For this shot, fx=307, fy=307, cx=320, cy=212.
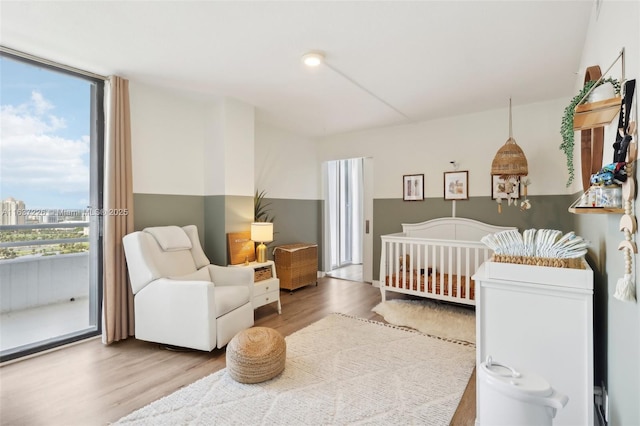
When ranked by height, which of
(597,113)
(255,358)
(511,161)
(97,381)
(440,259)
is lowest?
(97,381)

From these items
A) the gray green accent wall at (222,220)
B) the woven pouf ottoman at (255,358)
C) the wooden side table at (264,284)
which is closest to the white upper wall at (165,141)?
the gray green accent wall at (222,220)

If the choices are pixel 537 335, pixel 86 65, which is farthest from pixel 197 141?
pixel 537 335

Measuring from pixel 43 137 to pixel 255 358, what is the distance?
8.78 feet

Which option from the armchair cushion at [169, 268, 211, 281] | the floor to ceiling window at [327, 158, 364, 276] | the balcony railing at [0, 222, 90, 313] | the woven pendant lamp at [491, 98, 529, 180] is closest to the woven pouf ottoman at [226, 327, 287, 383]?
the armchair cushion at [169, 268, 211, 281]

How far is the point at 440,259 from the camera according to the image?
3789 millimetres

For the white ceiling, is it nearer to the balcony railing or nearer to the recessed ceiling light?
the recessed ceiling light

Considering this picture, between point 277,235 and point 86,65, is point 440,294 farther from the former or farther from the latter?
point 86,65

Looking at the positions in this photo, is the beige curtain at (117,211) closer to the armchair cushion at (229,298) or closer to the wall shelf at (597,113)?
the armchair cushion at (229,298)

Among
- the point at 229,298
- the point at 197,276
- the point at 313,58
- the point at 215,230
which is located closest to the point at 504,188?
the point at 313,58

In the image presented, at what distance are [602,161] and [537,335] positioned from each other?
1.05 meters

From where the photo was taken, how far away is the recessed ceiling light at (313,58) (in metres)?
2.53

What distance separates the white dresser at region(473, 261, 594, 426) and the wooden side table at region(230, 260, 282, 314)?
7.77 ft

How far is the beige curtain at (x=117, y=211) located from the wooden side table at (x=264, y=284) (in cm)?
113

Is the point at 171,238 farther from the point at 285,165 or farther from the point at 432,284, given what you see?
the point at 432,284
